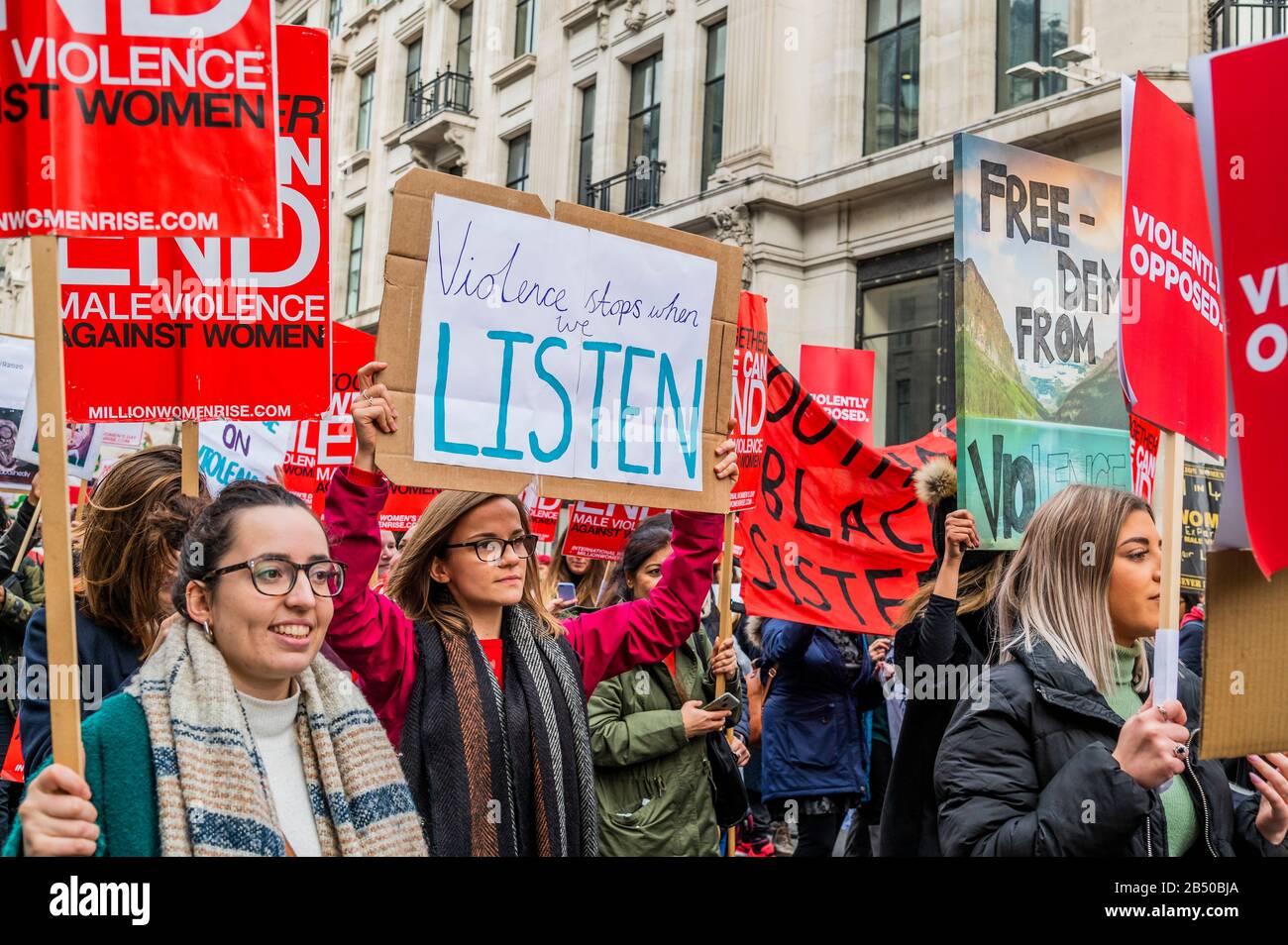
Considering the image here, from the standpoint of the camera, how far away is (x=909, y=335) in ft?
54.4

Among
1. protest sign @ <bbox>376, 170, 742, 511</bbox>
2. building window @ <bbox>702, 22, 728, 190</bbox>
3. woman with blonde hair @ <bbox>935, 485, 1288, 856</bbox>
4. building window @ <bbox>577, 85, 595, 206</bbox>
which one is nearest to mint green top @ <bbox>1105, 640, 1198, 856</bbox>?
woman with blonde hair @ <bbox>935, 485, 1288, 856</bbox>

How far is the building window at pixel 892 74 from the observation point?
55.1 feet

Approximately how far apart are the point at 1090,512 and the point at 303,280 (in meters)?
2.58

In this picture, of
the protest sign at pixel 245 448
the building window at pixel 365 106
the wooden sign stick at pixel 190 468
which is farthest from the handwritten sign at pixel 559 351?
the building window at pixel 365 106

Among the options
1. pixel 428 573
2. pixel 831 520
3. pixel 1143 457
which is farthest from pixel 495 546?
pixel 831 520

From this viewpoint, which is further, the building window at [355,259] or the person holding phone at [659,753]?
the building window at [355,259]

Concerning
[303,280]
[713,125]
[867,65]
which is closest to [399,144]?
[713,125]

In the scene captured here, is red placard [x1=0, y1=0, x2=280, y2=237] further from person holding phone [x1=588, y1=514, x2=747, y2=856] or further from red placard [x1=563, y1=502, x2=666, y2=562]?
red placard [x1=563, y1=502, x2=666, y2=562]

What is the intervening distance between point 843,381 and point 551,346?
23.5 ft

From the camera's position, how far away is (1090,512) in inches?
123

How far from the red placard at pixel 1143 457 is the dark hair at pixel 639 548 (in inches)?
76.3

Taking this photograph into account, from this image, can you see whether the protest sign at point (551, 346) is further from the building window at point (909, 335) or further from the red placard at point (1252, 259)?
the building window at point (909, 335)

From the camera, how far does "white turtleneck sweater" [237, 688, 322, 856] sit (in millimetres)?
2438

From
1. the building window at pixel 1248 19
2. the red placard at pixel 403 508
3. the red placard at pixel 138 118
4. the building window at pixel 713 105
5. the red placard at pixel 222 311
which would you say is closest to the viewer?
the red placard at pixel 138 118
